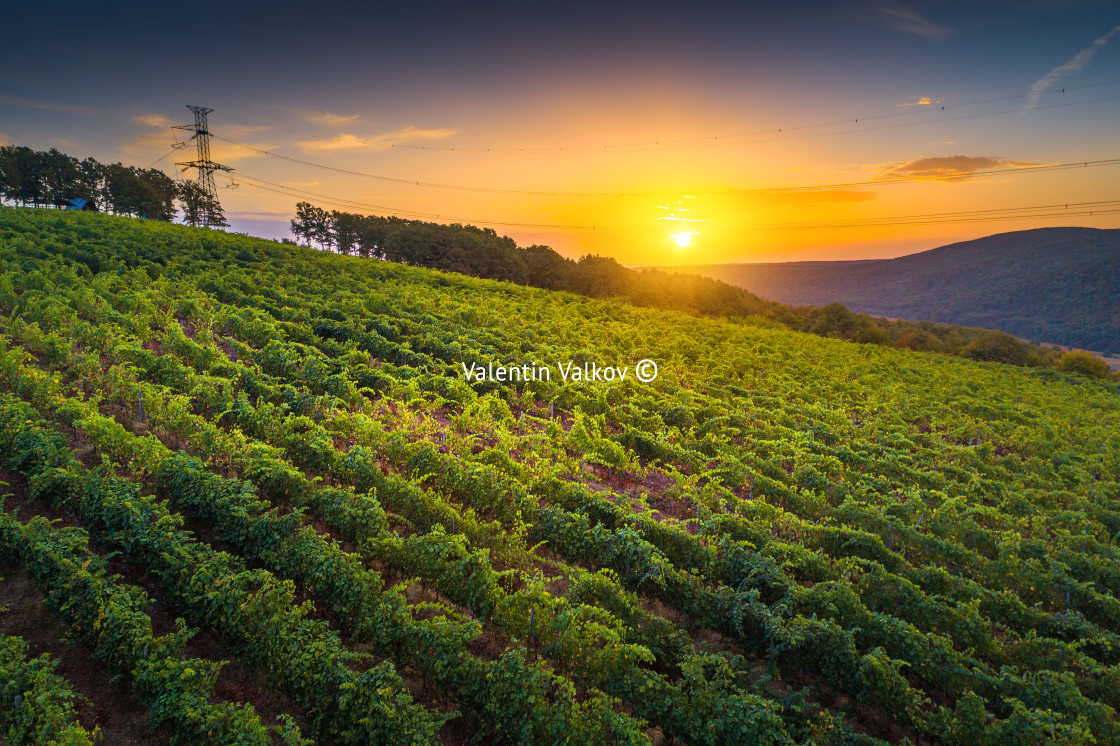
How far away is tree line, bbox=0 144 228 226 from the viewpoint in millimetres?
61656

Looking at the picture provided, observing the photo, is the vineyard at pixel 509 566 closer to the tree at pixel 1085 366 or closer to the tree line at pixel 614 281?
the tree at pixel 1085 366

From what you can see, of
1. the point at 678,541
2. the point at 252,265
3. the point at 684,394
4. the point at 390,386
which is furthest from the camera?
the point at 252,265

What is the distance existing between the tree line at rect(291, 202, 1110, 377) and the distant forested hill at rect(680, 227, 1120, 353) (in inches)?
611

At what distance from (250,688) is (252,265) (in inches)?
1296

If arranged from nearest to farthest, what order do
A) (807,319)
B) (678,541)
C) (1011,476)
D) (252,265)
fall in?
(678,541) → (1011,476) → (252,265) → (807,319)

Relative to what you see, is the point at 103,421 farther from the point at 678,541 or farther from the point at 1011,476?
the point at 1011,476

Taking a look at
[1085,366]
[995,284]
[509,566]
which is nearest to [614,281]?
[1085,366]

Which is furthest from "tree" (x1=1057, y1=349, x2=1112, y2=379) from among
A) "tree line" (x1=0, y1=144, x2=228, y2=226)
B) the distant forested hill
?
"tree line" (x1=0, y1=144, x2=228, y2=226)

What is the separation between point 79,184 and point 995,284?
6501 inches

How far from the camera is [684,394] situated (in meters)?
18.7

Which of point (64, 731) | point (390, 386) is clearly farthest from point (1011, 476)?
point (64, 731)

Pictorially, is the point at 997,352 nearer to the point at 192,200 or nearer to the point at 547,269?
the point at 547,269

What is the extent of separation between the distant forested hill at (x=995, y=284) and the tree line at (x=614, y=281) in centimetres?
1553

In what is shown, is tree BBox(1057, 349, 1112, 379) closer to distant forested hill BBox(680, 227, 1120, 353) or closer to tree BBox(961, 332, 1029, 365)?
tree BBox(961, 332, 1029, 365)
